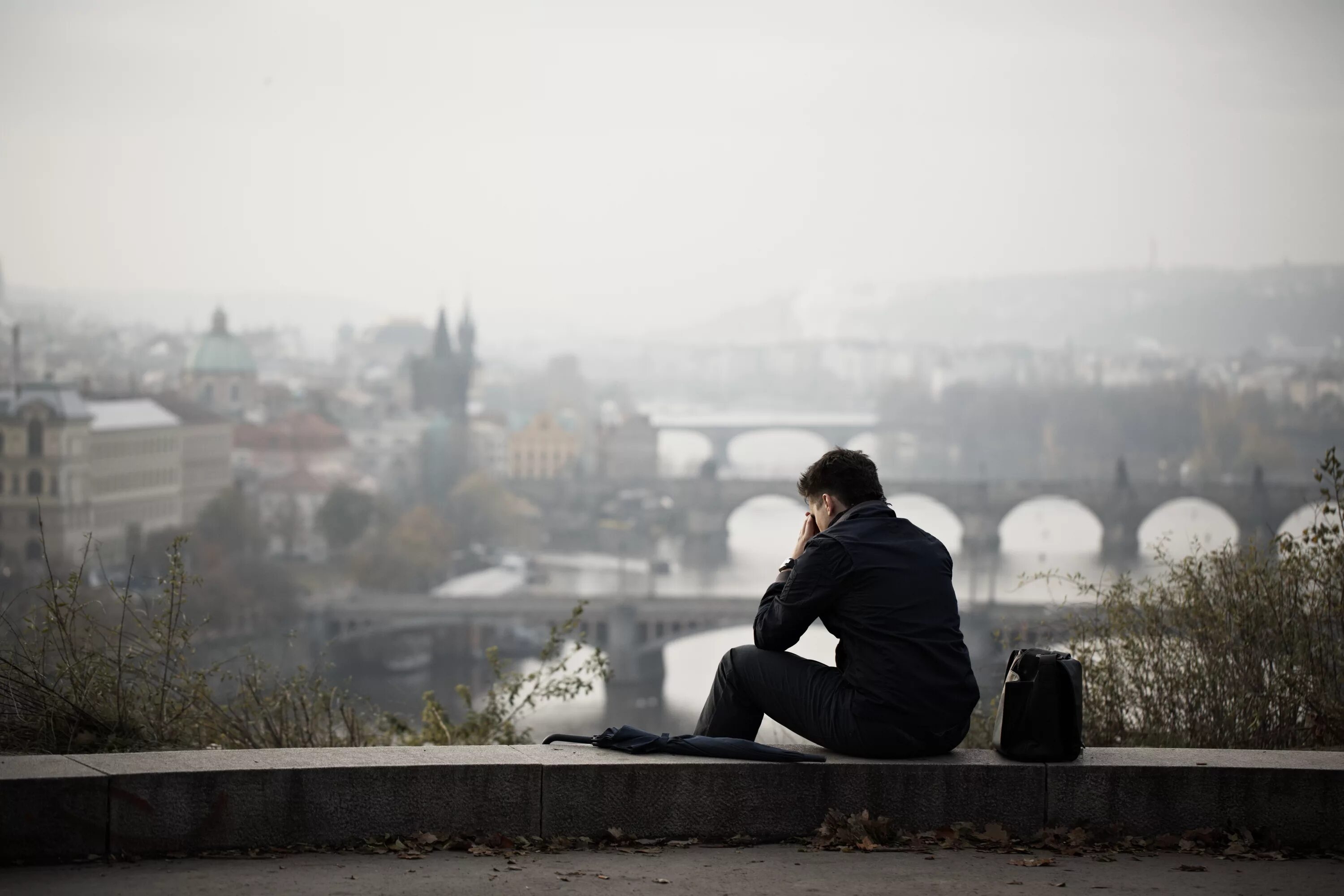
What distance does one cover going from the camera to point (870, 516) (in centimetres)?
249

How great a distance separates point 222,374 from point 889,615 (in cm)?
6977

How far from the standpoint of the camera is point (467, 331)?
76.8 meters

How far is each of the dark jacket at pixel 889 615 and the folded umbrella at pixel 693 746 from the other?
6.0 inches

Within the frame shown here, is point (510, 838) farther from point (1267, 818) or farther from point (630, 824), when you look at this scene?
point (1267, 818)

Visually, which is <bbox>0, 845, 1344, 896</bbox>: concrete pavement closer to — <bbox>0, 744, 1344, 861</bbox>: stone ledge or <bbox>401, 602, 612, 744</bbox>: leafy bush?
<bbox>0, 744, 1344, 861</bbox>: stone ledge

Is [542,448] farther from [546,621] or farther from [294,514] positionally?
[546,621]

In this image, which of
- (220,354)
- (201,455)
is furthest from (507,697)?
(220,354)

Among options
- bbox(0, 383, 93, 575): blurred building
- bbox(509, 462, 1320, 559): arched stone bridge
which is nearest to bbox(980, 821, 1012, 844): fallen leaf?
bbox(509, 462, 1320, 559): arched stone bridge

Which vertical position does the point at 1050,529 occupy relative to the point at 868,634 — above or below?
below

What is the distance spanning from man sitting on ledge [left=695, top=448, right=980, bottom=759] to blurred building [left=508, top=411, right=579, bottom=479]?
61347 mm

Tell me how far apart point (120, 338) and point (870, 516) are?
7172 centimetres

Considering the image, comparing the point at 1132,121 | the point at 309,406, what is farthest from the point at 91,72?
the point at 1132,121

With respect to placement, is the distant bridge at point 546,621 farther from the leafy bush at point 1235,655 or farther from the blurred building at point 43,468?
the leafy bush at point 1235,655

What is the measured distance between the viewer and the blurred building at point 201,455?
55.3 metres
